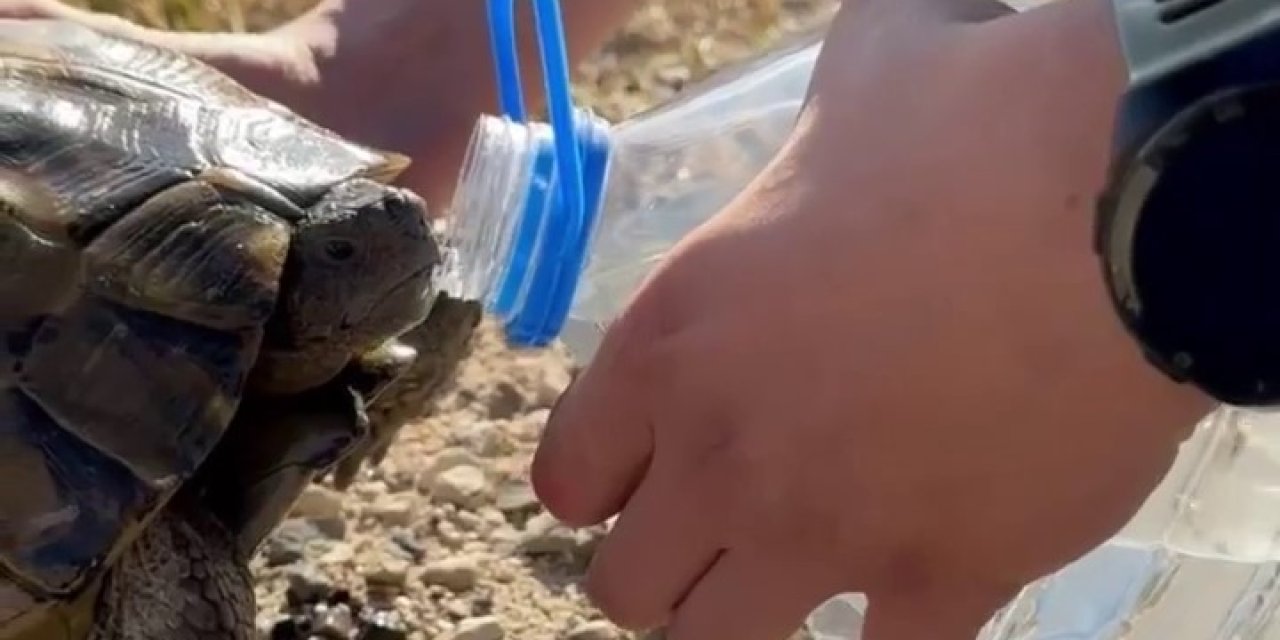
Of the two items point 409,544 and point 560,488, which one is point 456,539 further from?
point 560,488

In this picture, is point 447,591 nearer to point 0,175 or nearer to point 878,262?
point 0,175

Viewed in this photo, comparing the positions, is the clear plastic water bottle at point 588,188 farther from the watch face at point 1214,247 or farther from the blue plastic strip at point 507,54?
the watch face at point 1214,247

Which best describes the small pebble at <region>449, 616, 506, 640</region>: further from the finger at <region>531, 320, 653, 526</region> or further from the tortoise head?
the finger at <region>531, 320, 653, 526</region>

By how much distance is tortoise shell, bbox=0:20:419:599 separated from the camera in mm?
962

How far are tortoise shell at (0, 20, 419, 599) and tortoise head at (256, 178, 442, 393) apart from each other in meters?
0.02

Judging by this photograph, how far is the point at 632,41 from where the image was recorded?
7.02 ft

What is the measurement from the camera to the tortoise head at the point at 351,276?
1.00 m

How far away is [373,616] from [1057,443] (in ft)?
2.54

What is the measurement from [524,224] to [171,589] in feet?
0.94

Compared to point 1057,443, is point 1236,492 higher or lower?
lower

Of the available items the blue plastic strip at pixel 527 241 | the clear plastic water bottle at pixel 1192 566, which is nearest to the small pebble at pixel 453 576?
the clear plastic water bottle at pixel 1192 566

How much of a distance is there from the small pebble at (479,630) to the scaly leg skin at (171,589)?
344 mm

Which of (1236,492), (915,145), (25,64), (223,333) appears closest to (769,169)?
(915,145)

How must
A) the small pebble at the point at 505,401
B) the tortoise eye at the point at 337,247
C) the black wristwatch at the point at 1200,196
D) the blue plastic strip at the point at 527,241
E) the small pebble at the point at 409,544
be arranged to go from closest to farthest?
the black wristwatch at the point at 1200,196 < the blue plastic strip at the point at 527,241 < the tortoise eye at the point at 337,247 < the small pebble at the point at 409,544 < the small pebble at the point at 505,401
